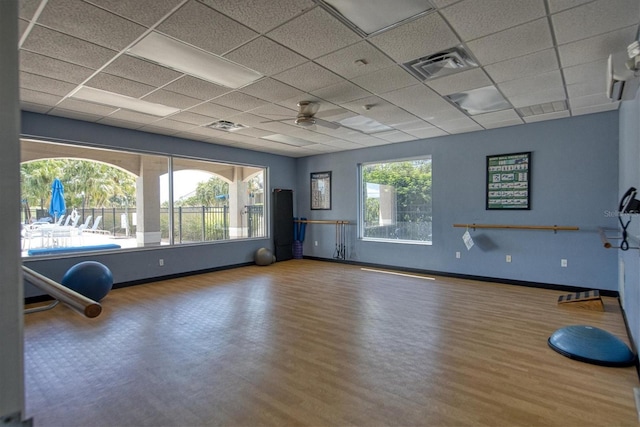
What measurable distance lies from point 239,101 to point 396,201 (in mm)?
4170

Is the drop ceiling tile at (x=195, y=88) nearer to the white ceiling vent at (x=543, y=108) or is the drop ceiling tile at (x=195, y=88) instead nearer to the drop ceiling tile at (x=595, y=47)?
the drop ceiling tile at (x=595, y=47)

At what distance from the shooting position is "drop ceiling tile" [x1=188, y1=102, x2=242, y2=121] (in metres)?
4.52

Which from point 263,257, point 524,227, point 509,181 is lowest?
point 263,257

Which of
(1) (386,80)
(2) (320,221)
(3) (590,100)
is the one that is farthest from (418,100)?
(2) (320,221)

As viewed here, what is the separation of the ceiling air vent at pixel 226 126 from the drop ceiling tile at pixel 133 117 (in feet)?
2.78

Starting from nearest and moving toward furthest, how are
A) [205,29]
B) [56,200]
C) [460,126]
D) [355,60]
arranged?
1. [205,29]
2. [355,60]
3. [56,200]
4. [460,126]

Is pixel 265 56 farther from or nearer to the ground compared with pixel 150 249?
farther from the ground

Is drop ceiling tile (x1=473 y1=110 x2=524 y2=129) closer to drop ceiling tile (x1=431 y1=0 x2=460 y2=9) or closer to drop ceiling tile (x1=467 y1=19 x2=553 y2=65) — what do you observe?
drop ceiling tile (x1=467 y1=19 x2=553 y2=65)

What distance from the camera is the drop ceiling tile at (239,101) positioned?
A: 4.13 m

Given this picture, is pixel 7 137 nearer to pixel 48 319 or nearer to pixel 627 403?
pixel 627 403

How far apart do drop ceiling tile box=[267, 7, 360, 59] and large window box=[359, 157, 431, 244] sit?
14.4 ft

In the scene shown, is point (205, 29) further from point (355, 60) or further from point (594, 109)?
point (594, 109)

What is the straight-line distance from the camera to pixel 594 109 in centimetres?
477

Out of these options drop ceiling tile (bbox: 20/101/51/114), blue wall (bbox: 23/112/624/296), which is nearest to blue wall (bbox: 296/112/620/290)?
blue wall (bbox: 23/112/624/296)
